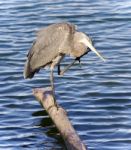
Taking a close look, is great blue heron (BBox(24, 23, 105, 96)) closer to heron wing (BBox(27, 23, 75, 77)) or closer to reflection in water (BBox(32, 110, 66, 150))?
heron wing (BBox(27, 23, 75, 77))

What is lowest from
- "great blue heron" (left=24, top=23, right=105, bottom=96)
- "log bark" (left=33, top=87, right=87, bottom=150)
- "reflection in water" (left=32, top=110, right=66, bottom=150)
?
"reflection in water" (left=32, top=110, right=66, bottom=150)

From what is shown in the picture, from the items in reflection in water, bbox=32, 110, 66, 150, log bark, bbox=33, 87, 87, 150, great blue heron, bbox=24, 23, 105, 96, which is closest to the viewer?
log bark, bbox=33, 87, 87, 150

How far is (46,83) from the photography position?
1238cm

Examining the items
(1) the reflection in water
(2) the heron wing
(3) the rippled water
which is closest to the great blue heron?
(2) the heron wing

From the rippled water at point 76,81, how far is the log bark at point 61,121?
53 cm

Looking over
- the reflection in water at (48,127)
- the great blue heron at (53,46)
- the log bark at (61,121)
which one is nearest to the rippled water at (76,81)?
the reflection in water at (48,127)

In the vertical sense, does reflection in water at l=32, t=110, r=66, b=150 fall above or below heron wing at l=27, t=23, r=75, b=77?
below

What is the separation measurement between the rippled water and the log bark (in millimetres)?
530

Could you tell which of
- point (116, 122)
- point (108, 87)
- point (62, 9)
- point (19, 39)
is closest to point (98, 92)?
point (108, 87)

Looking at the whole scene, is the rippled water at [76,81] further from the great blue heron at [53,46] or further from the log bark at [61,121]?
the great blue heron at [53,46]

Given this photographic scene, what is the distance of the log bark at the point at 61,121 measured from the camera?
8.33m

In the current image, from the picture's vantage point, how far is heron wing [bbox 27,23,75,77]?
1033cm

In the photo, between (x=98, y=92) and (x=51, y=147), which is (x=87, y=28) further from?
(x=51, y=147)

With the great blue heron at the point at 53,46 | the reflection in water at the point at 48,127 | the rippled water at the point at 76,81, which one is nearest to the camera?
the reflection in water at the point at 48,127
